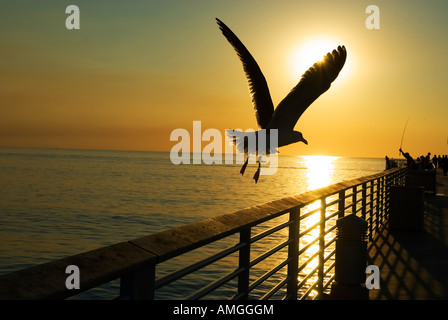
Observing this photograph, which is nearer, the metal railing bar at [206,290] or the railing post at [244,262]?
the metal railing bar at [206,290]

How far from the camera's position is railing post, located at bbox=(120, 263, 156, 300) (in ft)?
6.65

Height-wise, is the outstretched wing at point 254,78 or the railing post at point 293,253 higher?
the outstretched wing at point 254,78

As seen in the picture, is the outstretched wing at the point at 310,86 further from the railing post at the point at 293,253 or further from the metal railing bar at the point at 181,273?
the metal railing bar at the point at 181,273

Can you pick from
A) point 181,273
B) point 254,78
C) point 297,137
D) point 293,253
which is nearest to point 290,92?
point 254,78

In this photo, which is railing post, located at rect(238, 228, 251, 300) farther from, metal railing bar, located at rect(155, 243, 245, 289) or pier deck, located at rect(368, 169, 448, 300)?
pier deck, located at rect(368, 169, 448, 300)

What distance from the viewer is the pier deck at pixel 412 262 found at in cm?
621

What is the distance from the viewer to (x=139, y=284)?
2059 mm

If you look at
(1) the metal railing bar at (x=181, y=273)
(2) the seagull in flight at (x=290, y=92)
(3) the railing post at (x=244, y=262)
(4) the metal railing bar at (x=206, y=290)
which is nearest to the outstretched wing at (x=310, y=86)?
(2) the seagull in flight at (x=290, y=92)

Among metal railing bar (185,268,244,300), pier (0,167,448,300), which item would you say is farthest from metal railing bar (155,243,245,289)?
metal railing bar (185,268,244,300)

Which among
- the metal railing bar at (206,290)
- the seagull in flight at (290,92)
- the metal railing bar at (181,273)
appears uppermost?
the seagull in flight at (290,92)

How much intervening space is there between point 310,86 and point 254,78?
107 cm

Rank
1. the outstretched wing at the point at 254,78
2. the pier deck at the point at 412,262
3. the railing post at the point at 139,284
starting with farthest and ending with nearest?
1. the outstretched wing at the point at 254,78
2. the pier deck at the point at 412,262
3. the railing post at the point at 139,284

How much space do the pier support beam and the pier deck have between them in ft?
1.95

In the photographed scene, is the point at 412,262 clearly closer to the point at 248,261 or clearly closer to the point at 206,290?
the point at 248,261
